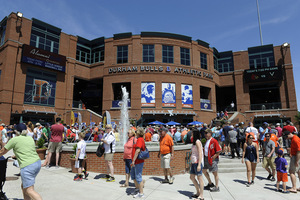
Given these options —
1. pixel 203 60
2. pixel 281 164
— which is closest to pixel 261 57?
pixel 203 60

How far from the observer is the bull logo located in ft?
80.5

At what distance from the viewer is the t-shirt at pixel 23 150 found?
11.7 ft

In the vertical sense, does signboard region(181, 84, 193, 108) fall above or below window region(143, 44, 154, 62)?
below

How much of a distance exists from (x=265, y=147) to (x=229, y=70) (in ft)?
99.8

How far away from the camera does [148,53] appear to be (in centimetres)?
2794

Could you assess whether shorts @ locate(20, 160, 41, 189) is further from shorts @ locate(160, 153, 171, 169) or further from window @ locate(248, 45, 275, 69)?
window @ locate(248, 45, 275, 69)

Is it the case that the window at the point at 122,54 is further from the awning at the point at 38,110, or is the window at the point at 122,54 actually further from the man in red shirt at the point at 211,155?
the man in red shirt at the point at 211,155

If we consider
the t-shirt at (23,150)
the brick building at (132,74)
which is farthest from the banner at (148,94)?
the t-shirt at (23,150)

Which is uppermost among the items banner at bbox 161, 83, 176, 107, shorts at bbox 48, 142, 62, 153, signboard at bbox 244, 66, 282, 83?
signboard at bbox 244, 66, 282, 83

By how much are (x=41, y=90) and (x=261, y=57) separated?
3614 cm

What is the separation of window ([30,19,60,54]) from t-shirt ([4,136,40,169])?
87.6 ft

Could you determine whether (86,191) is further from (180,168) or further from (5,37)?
(5,37)

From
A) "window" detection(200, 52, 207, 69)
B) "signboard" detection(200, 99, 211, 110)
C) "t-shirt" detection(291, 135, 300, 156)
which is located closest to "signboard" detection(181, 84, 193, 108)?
"signboard" detection(200, 99, 211, 110)

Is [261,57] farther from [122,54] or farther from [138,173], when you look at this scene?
[138,173]
